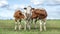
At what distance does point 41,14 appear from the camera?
751 inches

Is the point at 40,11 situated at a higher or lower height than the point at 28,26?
higher

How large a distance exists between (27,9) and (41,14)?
1523mm

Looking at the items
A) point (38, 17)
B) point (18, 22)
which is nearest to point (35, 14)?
point (38, 17)

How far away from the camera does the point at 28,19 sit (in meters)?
20.0

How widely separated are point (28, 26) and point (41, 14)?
1564 millimetres

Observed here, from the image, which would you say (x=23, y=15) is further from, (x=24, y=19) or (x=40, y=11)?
(x=40, y=11)

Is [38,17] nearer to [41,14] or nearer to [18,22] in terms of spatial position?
[41,14]

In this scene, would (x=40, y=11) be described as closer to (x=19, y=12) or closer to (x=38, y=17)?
(x=38, y=17)

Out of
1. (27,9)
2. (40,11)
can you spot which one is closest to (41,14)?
(40,11)

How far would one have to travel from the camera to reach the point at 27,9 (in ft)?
65.4

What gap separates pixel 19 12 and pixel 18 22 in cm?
94

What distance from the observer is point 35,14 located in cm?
1953

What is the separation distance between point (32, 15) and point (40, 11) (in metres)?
1.04

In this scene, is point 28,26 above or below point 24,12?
below
